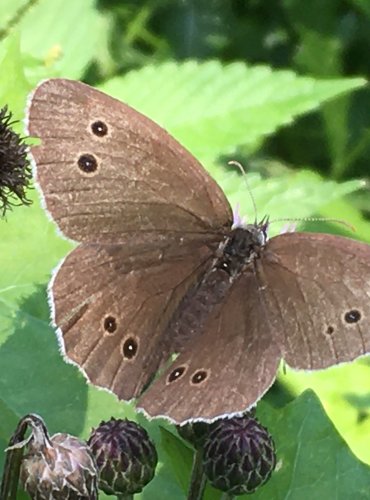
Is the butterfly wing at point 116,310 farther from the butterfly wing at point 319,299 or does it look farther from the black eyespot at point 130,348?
the butterfly wing at point 319,299

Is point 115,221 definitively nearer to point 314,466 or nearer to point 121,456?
point 121,456

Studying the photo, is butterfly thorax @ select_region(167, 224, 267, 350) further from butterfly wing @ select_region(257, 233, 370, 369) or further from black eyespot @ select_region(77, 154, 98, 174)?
black eyespot @ select_region(77, 154, 98, 174)

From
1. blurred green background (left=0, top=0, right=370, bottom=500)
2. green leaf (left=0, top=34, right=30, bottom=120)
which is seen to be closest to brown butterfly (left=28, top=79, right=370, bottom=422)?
blurred green background (left=0, top=0, right=370, bottom=500)

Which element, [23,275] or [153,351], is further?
[23,275]

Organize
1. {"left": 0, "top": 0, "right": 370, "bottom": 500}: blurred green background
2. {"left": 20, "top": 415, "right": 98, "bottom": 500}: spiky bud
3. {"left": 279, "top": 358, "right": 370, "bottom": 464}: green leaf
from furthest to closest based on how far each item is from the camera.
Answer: {"left": 279, "top": 358, "right": 370, "bottom": 464}: green leaf, {"left": 0, "top": 0, "right": 370, "bottom": 500}: blurred green background, {"left": 20, "top": 415, "right": 98, "bottom": 500}: spiky bud

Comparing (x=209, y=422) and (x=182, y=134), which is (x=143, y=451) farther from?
(x=182, y=134)

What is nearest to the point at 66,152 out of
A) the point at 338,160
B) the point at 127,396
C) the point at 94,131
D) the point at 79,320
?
the point at 94,131

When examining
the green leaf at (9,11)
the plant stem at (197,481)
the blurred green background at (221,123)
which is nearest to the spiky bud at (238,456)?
the plant stem at (197,481)
